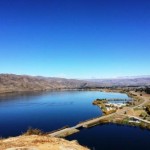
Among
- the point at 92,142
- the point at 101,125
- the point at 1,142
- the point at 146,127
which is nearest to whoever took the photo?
the point at 1,142

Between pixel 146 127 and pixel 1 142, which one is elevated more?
pixel 1 142

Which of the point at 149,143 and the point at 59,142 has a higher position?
the point at 59,142

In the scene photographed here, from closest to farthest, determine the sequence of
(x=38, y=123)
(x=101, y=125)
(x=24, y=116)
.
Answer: (x=101, y=125)
(x=38, y=123)
(x=24, y=116)

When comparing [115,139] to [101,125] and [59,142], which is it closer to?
[101,125]

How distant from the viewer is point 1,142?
89.6ft

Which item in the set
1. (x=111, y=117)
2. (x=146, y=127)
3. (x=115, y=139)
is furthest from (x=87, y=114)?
(x=115, y=139)

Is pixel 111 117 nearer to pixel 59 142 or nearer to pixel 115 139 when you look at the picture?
pixel 115 139

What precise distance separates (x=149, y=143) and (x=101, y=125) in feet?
80.0

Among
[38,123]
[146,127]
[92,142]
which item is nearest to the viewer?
[92,142]

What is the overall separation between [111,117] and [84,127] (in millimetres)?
18262

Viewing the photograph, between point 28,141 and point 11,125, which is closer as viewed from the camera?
point 28,141

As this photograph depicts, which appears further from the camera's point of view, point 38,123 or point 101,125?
point 38,123

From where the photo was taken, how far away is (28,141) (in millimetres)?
27500

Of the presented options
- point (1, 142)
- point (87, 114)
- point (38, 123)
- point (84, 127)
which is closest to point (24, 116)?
point (38, 123)
